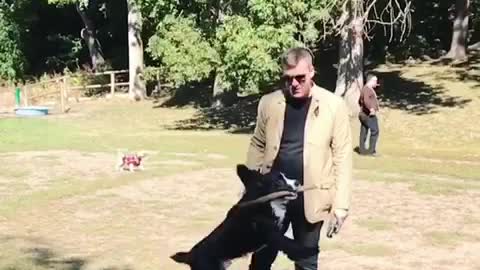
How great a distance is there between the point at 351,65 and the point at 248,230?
1917cm

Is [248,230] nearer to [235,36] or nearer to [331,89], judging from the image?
[235,36]

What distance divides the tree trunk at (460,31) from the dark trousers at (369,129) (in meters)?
Result: 15.0

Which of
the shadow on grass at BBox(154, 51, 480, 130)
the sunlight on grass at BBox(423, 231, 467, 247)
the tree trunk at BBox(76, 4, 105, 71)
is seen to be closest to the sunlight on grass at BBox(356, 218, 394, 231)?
the sunlight on grass at BBox(423, 231, 467, 247)

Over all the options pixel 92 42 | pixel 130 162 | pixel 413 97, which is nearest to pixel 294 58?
pixel 130 162

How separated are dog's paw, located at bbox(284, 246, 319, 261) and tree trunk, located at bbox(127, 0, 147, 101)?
28718 mm

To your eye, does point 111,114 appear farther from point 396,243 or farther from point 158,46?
point 396,243

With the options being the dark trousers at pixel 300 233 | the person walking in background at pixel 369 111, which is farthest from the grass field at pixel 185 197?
the dark trousers at pixel 300 233

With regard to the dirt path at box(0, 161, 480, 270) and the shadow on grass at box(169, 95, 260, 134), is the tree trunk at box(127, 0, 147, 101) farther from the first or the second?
the dirt path at box(0, 161, 480, 270)

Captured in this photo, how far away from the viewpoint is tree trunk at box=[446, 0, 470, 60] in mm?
29203

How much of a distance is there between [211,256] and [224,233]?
141 millimetres

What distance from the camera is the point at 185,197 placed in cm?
1073

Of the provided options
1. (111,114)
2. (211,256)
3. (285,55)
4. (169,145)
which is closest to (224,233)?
(211,256)

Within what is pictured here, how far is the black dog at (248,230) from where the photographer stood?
13.9 feet

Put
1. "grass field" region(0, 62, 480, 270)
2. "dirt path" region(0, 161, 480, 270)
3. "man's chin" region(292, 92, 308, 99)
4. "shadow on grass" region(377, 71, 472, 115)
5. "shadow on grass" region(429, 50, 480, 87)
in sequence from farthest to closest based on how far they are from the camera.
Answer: "shadow on grass" region(429, 50, 480, 87)
"shadow on grass" region(377, 71, 472, 115)
"grass field" region(0, 62, 480, 270)
"dirt path" region(0, 161, 480, 270)
"man's chin" region(292, 92, 308, 99)
